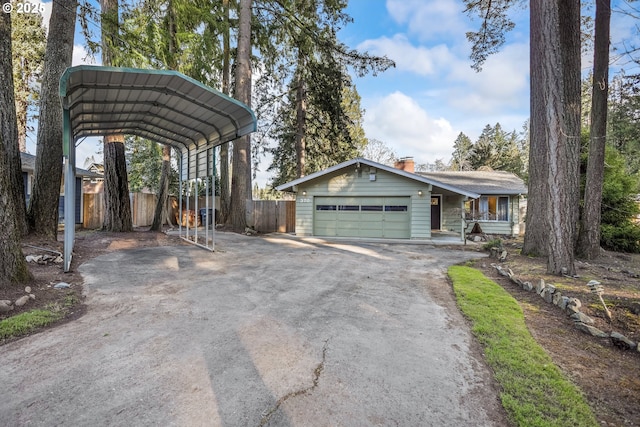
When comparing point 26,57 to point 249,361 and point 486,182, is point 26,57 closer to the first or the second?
point 249,361

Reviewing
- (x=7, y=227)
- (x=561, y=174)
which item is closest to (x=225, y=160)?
(x=7, y=227)

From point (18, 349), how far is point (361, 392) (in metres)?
2.97

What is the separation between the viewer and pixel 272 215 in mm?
15828

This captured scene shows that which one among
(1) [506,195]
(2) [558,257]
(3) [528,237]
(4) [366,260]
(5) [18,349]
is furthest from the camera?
(1) [506,195]

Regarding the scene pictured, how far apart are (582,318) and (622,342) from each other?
62 centimetres

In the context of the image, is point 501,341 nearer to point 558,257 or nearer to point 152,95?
point 558,257

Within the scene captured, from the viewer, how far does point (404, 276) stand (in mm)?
6227

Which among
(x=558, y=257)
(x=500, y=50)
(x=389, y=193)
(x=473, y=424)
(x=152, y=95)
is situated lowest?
(x=473, y=424)

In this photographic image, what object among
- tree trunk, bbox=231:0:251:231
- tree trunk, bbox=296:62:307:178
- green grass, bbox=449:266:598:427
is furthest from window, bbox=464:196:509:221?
green grass, bbox=449:266:598:427

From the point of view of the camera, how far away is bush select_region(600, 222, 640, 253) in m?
11.4

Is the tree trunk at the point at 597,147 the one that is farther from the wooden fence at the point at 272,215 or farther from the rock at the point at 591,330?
the wooden fence at the point at 272,215

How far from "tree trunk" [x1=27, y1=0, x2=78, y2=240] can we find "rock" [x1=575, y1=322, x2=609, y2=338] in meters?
9.50

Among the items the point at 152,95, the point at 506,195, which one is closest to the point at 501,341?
the point at 152,95

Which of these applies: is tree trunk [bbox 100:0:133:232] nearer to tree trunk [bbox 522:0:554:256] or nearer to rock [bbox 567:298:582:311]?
rock [bbox 567:298:582:311]
